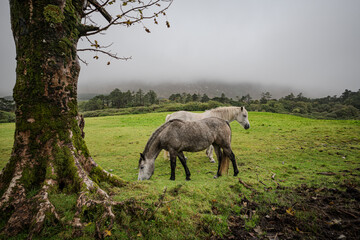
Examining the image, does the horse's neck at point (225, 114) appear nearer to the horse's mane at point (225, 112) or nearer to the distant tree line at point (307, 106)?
the horse's mane at point (225, 112)

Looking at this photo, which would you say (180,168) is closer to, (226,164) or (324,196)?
(226,164)

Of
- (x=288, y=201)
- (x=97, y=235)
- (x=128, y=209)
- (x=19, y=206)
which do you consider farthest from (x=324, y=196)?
(x=19, y=206)

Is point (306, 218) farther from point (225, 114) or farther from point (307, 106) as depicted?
point (307, 106)

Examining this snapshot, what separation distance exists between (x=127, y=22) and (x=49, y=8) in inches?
62.4

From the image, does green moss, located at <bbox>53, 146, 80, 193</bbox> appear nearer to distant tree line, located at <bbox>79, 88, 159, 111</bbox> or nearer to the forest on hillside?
the forest on hillside

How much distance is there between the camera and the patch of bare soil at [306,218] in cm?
255

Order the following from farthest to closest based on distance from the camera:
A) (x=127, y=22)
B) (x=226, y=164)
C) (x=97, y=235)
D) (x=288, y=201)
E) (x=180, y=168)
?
(x=180, y=168)
(x=226, y=164)
(x=127, y=22)
(x=288, y=201)
(x=97, y=235)

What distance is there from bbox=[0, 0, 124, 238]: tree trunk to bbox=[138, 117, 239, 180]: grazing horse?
2.81 meters

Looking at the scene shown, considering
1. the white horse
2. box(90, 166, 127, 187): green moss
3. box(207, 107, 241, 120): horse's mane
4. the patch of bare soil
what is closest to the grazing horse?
box(90, 166, 127, 187): green moss

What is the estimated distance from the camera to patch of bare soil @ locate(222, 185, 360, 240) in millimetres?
2549

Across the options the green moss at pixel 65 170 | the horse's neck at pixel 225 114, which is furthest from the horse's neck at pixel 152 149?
the horse's neck at pixel 225 114

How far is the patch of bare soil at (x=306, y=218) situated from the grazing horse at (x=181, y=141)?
2394mm

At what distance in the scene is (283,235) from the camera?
255 centimetres

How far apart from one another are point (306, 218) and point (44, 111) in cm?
536
